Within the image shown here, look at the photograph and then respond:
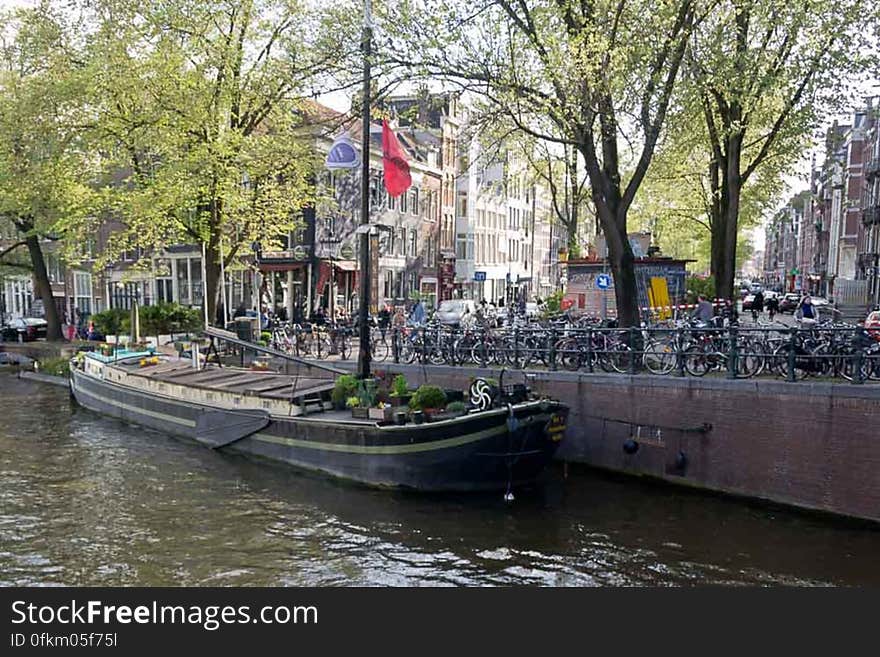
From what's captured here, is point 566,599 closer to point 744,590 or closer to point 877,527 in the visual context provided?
point 744,590

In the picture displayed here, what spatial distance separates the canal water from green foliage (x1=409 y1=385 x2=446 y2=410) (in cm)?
155

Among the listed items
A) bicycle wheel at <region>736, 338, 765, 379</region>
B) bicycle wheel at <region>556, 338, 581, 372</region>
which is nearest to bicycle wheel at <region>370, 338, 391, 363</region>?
bicycle wheel at <region>556, 338, 581, 372</region>

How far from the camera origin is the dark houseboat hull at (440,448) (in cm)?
1283

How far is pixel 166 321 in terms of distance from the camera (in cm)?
2867

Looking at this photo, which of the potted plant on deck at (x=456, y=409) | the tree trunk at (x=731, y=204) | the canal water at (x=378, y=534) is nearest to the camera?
the canal water at (x=378, y=534)

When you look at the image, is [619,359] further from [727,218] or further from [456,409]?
[727,218]

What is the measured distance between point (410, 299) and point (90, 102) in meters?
22.0

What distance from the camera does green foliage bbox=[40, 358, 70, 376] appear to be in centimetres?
2819

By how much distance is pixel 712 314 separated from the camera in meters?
21.2

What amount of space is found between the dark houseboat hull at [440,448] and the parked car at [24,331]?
25.7 m

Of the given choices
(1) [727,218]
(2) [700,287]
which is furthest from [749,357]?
(2) [700,287]

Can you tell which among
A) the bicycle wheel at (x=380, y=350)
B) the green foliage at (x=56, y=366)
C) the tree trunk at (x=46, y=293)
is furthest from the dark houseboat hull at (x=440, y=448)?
the tree trunk at (x=46, y=293)

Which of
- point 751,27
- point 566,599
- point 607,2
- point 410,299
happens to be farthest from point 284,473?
point 410,299

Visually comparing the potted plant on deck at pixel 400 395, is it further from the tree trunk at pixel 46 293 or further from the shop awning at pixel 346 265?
the tree trunk at pixel 46 293
